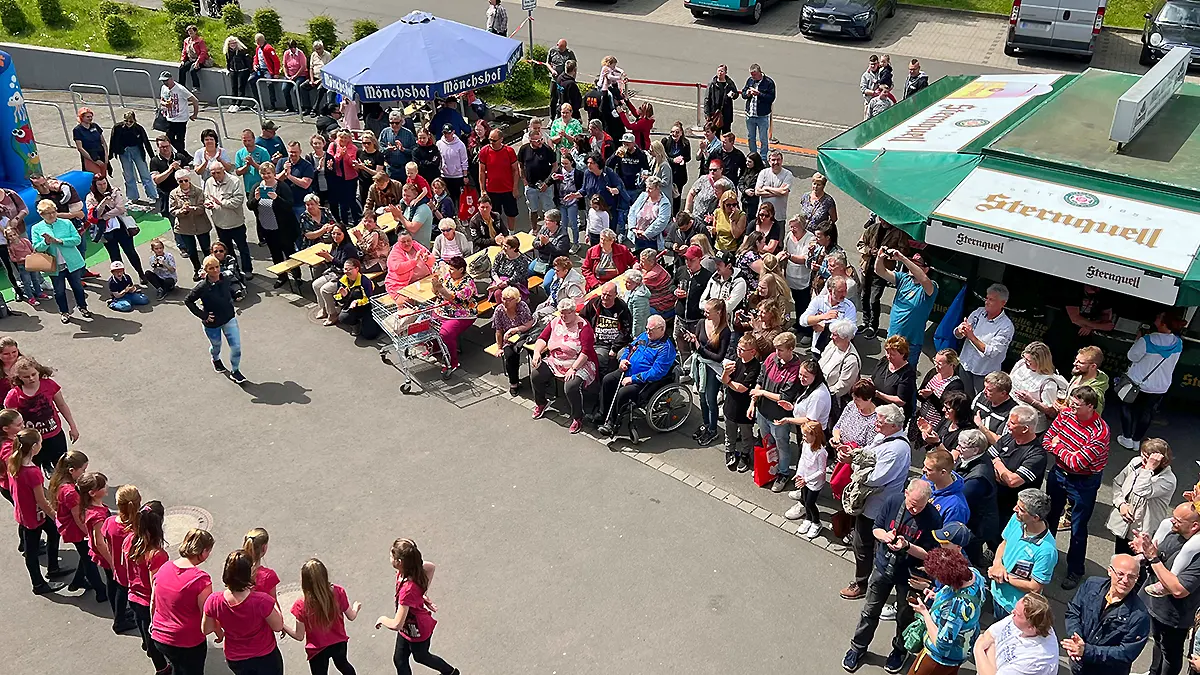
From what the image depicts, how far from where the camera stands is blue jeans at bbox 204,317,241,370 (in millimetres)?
11352

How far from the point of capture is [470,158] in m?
15.0

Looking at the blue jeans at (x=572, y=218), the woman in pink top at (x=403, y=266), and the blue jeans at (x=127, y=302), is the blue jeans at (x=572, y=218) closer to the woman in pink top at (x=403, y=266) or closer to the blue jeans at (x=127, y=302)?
the woman in pink top at (x=403, y=266)

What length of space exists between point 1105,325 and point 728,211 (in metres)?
4.25

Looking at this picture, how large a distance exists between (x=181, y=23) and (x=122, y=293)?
1285 cm

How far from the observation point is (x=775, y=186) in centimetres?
1272

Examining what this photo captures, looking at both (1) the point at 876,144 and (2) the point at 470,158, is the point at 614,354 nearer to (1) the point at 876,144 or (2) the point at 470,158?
(1) the point at 876,144

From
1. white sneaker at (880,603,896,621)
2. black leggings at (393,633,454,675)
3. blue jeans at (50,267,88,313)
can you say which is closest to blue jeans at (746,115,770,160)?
white sneaker at (880,603,896,621)

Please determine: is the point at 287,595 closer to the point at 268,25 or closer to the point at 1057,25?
the point at 268,25

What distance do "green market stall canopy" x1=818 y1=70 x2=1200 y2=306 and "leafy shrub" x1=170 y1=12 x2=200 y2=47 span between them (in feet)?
58.4

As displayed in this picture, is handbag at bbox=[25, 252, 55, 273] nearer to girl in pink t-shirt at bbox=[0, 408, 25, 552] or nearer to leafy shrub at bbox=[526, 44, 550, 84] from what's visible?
girl in pink t-shirt at bbox=[0, 408, 25, 552]

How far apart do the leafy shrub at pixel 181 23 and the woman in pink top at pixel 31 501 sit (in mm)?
17933

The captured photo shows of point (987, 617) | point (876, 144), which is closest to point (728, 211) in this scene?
point (876, 144)

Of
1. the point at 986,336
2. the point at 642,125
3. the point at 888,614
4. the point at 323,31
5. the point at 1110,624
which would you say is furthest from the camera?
the point at 323,31

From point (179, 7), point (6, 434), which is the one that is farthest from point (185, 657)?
point (179, 7)
